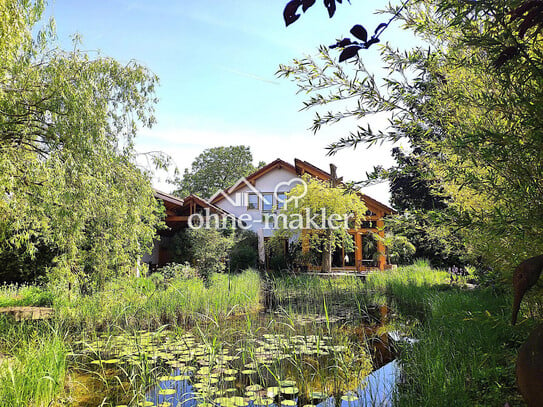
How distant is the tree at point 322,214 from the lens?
45.0ft

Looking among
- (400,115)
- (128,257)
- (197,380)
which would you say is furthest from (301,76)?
(128,257)

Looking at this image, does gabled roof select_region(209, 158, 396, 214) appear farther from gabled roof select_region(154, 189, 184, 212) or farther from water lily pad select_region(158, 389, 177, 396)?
water lily pad select_region(158, 389, 177, 396)

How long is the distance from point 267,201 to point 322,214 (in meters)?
6.09

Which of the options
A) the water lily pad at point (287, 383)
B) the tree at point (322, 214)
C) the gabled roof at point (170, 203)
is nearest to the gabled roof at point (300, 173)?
the tree at point (322, 214)

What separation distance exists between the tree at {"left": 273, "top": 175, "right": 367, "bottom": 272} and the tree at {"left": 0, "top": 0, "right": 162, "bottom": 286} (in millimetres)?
8463

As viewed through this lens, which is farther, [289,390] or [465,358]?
[289,390]

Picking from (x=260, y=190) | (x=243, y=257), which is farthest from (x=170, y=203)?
(x=260, y=190)

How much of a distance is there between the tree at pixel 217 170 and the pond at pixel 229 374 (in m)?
29.3

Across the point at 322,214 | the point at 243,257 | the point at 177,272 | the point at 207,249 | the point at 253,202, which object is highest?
the point at 253,202

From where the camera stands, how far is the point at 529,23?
103 centimetres

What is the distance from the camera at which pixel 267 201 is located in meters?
19.4

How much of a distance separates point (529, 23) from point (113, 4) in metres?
5.72

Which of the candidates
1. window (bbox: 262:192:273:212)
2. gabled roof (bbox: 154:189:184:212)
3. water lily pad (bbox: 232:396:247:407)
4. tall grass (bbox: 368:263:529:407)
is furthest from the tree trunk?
water lily pad (bbox: 232:396:247:407)

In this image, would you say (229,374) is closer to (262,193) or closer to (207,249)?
(207,249)
